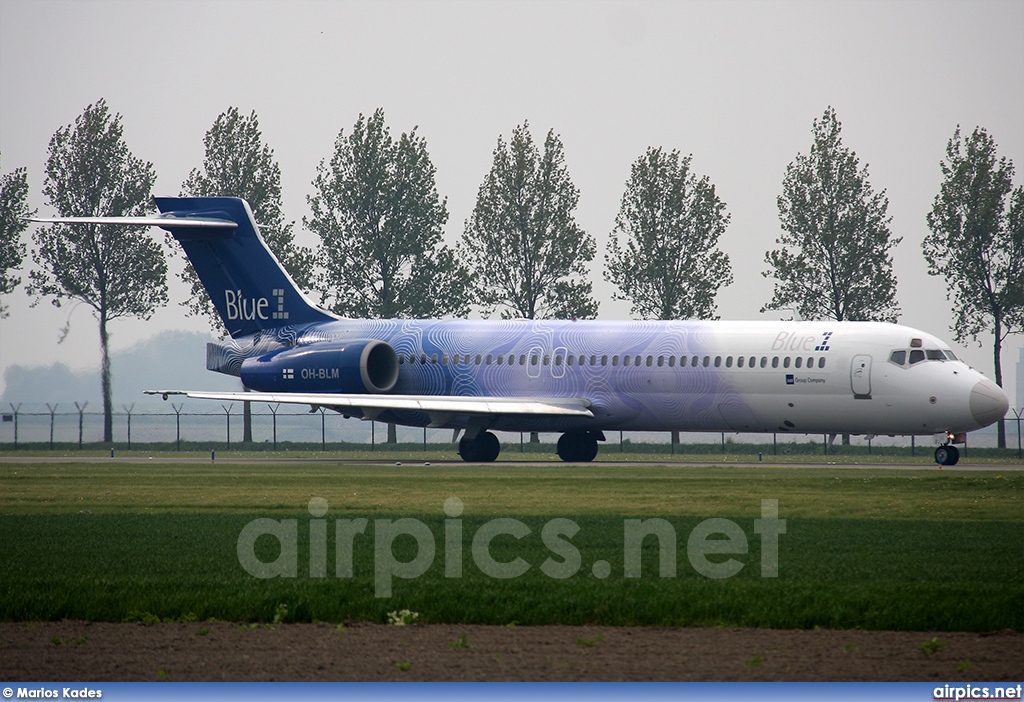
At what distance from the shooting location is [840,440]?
6266 cm

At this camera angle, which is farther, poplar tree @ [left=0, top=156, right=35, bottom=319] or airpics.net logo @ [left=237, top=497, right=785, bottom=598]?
poplar tree @ [left=0, top=156, right=35, bottom=319]

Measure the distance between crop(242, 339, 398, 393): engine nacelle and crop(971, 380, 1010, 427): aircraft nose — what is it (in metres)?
17.1

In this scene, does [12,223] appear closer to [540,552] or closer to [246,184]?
[246,184]

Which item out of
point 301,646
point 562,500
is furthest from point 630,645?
point 562,500

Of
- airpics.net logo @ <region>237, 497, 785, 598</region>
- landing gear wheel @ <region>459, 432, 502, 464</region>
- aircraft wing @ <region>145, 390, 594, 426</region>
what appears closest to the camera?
airpics.net logo @ <region>237, 497, 785, 598</region>

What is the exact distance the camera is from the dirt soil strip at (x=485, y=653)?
10.4 metres

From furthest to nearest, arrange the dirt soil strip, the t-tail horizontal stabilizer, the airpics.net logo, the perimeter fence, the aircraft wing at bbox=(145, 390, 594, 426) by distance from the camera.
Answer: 1. the perimeter fence
2. the t-tail horizontal stabilizer
3. the aircraft wing at bbox=(145, 390, 594, 426)
4. the airpics.net logo
5. the dirt soil strip

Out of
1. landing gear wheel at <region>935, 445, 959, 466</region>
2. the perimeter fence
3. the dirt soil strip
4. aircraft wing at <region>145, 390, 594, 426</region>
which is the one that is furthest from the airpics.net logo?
the perimeter fence

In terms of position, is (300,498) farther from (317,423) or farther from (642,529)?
(317,423)

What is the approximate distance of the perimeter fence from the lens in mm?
55125

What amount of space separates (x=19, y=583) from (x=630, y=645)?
6.77m

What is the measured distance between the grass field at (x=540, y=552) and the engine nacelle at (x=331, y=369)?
441 inches

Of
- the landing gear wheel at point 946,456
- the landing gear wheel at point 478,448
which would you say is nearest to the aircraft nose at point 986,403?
the landing gear wheel at point 946,456

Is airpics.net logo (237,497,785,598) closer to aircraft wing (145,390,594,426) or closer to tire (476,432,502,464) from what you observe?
aircraft wing (145,390,594,426)
